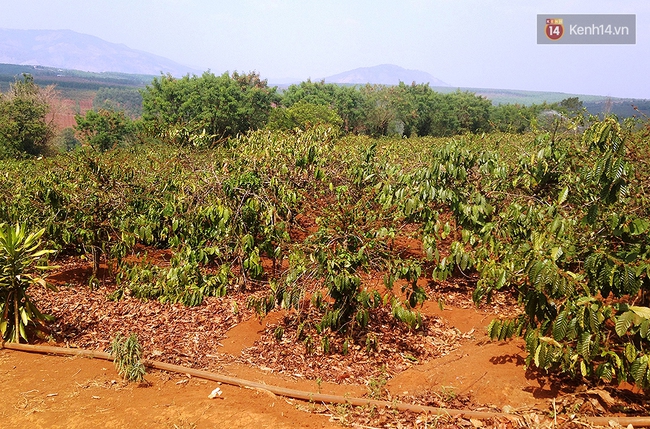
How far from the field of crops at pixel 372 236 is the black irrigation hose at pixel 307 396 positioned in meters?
0.29

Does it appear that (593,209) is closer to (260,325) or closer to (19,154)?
(260,325)

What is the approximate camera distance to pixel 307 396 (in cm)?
375

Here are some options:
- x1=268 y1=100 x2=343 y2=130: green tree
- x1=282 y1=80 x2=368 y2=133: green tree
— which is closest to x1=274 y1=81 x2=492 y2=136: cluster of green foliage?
x1=282 y1=80 x2=368 y2=133: green tree

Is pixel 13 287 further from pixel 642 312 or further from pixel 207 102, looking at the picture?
pixel 207 102

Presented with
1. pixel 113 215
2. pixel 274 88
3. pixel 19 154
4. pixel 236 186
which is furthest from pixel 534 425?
pixel 274 88

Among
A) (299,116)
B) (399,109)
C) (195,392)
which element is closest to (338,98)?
(399,109)

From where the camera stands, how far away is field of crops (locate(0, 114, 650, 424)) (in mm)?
3361

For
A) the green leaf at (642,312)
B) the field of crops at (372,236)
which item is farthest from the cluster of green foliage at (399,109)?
the green leaf at (642,312)

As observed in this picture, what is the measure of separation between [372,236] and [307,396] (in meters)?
1.71

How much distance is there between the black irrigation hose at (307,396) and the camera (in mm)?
3143

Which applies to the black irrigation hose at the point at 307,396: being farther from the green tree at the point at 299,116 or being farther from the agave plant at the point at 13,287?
the green tree at the point at 299,116

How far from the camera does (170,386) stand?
4023 millimetres

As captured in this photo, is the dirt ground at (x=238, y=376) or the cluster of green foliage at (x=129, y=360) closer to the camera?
the dirt ground at (x=238, y=376)

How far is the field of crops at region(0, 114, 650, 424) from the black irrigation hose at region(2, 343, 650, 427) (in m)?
0.29
